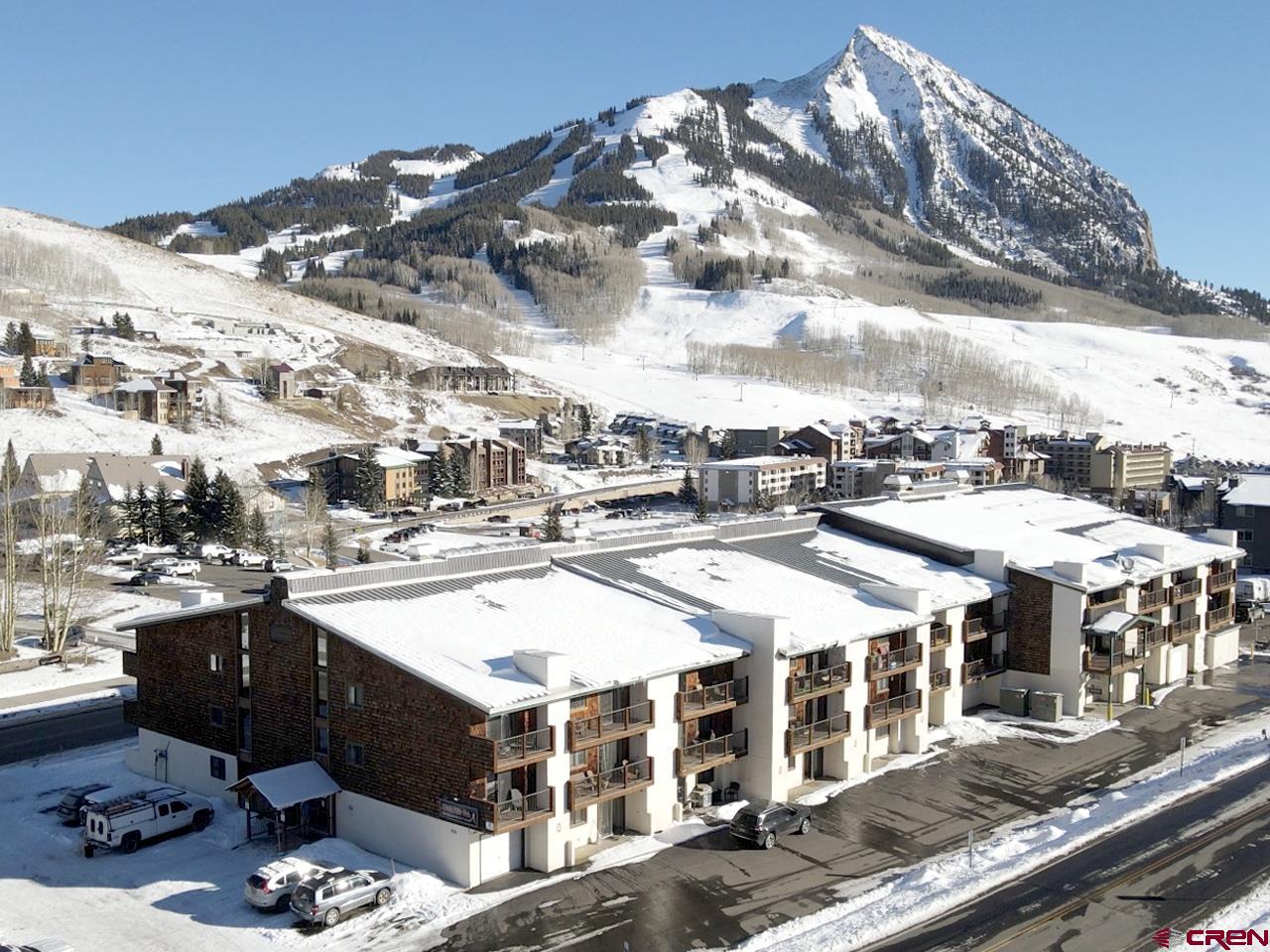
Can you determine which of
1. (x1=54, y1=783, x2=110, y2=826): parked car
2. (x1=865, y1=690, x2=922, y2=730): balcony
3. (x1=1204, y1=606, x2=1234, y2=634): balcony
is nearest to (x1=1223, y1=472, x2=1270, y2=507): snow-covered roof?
(x1=1204, y1=606, x2=1234, y2=634): balcony

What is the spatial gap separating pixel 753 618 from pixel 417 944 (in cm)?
1386

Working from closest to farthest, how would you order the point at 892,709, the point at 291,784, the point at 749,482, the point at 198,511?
the point at 291,784 < the point at 892,709 < the point at 198,511 < the point at 749,482

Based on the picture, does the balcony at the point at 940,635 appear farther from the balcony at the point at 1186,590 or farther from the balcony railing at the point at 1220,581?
the balcony railing at the point at 1220,581

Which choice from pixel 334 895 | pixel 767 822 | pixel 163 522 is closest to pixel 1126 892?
pixel 767 822

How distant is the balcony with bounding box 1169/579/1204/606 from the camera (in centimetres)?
5012

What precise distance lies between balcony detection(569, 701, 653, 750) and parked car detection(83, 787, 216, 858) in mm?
11206

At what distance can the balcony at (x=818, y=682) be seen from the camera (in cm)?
3350

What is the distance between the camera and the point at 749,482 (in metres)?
126

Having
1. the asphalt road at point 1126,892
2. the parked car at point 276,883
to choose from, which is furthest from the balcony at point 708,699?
the parked car at point 276,883

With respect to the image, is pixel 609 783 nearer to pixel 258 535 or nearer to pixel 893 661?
pixel 893 661

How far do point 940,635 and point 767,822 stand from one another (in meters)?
14.6

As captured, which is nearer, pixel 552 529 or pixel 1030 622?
pixel 1030 622

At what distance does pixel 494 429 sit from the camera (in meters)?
162

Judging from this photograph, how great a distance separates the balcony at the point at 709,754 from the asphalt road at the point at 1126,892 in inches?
329
